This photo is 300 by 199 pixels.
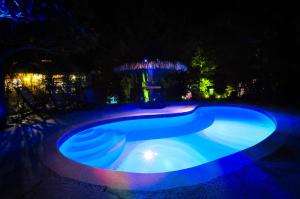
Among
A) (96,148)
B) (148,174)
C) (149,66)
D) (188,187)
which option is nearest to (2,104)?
(96,148)


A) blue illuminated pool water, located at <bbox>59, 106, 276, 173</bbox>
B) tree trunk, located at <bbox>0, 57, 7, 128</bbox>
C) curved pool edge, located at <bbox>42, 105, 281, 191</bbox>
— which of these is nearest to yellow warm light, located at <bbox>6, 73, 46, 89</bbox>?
tree trunk, located at <bbox>0, 57, 7, 128</bbox>

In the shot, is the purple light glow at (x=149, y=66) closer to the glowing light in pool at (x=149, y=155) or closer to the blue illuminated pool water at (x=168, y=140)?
the blue illuminated pool water at (x=168, y=140)

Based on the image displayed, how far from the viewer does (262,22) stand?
13.2m

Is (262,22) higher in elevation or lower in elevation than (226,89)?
higher

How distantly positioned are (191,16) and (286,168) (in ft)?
48.7

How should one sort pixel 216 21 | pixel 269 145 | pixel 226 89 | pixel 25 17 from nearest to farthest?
pixel 269 145 < pixel 25 17 < pixel 226 89 < pixel 216 21

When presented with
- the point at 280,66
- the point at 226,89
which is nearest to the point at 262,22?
the point at 280,66

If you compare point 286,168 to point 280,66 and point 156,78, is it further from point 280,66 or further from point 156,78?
point 156,78

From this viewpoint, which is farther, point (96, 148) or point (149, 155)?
point (149, 155)

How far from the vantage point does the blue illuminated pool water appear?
19.0ft

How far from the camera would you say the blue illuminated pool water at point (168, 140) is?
5.80 metres

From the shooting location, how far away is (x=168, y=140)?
7.64 metres

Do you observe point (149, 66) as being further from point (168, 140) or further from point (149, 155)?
point (149, 155)

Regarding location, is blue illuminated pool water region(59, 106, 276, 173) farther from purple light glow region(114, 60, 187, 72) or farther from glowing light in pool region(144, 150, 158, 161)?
purple light glow region(114, 60, 187, 72)
